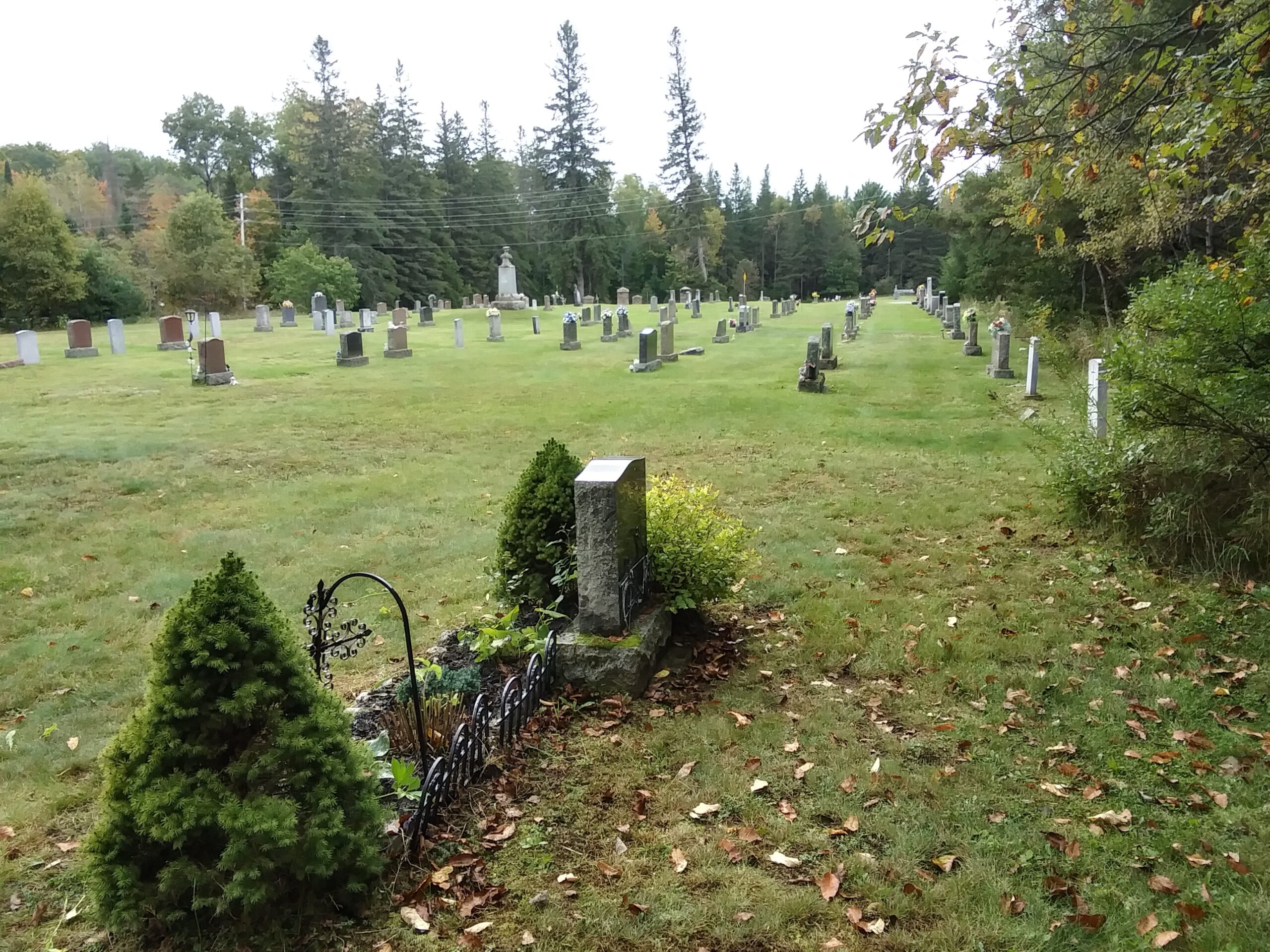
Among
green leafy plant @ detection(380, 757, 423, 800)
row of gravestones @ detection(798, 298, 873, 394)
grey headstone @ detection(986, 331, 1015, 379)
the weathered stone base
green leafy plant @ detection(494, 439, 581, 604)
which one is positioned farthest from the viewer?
grey headstone @ detection(986, 331, 1015, 379)

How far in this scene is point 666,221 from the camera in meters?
79.5

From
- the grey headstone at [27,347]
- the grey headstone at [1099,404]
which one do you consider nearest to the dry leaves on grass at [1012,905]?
the grey headstone at [1099,404]

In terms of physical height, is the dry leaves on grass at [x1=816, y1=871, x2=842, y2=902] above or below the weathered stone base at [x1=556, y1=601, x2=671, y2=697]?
below

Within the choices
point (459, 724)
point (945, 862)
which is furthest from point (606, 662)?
point (945, 862)

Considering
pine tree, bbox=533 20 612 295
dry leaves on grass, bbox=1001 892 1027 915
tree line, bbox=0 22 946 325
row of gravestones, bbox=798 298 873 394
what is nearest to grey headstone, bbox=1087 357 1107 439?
dry leaves on grass, bbox=1001 892 1027 915

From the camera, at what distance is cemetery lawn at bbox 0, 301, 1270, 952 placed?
3.36 metres

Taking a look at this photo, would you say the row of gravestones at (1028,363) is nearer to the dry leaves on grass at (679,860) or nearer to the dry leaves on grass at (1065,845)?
the dry leaves on grass at (1065,845)

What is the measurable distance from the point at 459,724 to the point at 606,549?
139 centimetres

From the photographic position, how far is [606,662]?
17.1 ft

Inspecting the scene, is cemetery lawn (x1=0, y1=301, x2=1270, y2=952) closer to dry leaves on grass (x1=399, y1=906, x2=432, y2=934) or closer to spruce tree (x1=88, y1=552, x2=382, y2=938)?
dry leaves on grass (x1=399, y1=906, x2=432, y2=934)

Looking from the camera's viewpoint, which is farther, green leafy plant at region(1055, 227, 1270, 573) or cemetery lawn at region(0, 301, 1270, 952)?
green leafy plant at region(1055, 227, 1270, 573)

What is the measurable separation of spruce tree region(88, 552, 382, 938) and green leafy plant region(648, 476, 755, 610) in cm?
304

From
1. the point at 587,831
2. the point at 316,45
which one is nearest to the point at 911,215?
the point at 587,831

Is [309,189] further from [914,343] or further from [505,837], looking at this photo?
[505,837]
